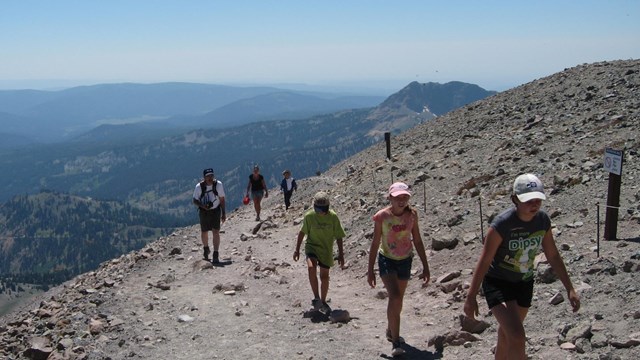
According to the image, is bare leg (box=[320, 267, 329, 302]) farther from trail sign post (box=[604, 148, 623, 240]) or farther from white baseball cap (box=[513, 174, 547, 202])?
white baseball cap (box=[513, 174, 547, 202])

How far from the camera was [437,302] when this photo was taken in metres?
10.2

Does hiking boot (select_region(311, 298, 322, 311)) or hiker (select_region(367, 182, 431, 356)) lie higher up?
hiker (select_region(367, 182, 431, 356))

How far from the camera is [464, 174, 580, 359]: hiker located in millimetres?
5629

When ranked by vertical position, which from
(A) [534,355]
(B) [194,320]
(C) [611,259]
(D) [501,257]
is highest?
(D) [501,257]

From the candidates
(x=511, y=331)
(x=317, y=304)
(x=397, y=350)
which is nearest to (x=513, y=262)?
(x=511, y=331)

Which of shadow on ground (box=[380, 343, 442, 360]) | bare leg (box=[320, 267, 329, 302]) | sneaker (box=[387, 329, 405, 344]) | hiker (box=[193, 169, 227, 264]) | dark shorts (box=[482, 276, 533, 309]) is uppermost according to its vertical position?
dark shorts (box=[482, 276, 533, 309])

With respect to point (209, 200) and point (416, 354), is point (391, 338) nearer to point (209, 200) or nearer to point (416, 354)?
point (416, 354)

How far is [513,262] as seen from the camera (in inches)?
231

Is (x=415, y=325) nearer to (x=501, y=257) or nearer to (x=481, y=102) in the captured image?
(x=501, y=257)

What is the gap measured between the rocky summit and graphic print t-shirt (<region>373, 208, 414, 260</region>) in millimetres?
1441

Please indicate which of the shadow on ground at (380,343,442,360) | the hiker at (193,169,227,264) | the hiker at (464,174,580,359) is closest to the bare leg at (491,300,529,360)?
the hiker at (464,174,580,359)

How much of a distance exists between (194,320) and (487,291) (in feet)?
21.8

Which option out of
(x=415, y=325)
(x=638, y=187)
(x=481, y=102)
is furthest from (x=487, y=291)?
(x=481, y=102)

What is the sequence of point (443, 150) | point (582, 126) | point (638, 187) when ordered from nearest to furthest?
point (638, 187), point (582, 126), point (443, 150)
